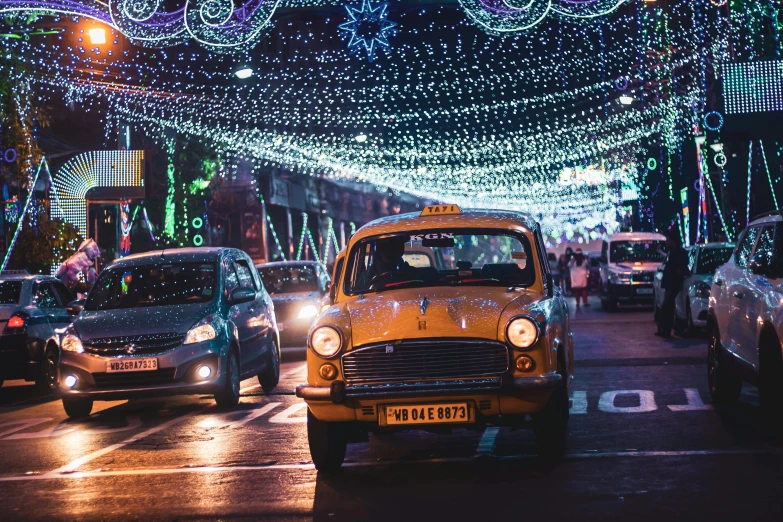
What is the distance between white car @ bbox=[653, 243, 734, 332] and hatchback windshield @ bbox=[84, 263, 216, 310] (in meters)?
10.4

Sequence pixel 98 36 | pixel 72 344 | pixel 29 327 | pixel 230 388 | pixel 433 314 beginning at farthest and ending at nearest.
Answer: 1. pixel 98 36
2. pixel 29 327
3. pixel 230 388
4. pixel 72 344
5. pixel 433 314

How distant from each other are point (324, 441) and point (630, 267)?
23882mm

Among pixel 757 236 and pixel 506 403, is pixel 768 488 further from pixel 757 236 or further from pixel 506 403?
pixel 757 236

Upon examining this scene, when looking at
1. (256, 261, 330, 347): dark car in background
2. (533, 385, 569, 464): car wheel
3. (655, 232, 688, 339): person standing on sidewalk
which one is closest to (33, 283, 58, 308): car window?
(256, 261, 330, 347): dark car in background

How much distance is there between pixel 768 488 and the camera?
22.5 feet

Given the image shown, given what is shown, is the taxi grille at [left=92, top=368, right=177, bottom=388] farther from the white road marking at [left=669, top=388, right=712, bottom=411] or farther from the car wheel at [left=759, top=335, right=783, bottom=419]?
the car wheel at [left=759, top=335, right=783, bottom=419]

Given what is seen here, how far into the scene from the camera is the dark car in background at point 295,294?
20656 millimetres

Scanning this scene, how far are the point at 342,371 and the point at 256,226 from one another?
146 feet

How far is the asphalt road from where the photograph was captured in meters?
6.67

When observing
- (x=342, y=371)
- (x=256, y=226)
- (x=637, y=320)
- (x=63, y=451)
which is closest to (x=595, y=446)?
(x=342, y=371)

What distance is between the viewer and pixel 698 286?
20.3m

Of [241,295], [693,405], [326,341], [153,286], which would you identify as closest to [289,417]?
[241,295]

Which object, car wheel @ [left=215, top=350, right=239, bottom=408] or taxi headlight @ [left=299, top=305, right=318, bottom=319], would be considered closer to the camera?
car wheel @ [left=215, top=350, right=239, bottom=408]

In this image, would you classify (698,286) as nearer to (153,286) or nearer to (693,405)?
(693,405)
